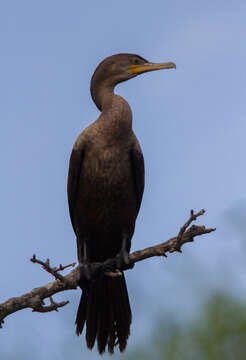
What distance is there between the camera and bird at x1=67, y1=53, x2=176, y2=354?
20.3 feet

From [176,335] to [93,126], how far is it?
5.11 m

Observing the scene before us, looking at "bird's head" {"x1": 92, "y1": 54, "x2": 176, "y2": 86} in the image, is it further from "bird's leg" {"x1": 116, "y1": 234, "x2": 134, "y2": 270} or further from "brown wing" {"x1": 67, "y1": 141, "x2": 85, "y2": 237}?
"bird's leg" {"x1": 116, "y1": 234, "x2": 134, "y2": 270}

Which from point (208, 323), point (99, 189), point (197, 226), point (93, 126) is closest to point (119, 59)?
point (93, 126)

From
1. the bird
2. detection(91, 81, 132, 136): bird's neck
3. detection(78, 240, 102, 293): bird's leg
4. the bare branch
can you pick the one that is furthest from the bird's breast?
the bare branch

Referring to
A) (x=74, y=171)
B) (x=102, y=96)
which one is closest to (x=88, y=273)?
(x=74, y=171)

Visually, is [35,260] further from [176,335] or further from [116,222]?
[176,335]

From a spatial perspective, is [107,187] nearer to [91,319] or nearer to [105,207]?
[105,207]

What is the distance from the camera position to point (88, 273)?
20.2 feet

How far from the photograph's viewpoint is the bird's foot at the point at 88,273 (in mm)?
6125

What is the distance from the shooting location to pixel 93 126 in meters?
6.41

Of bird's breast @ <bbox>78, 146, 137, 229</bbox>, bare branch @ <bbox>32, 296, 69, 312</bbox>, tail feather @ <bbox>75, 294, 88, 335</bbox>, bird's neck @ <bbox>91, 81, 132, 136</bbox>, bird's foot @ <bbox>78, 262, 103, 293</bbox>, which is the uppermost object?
bird's neck @ <bbox>91, 81, 132, 136</bbox>

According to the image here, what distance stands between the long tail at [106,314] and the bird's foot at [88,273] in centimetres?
26

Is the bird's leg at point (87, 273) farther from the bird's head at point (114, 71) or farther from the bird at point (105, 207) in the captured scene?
the bird's head at point (114, 71)

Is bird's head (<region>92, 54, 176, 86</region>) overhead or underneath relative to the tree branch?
overhead
